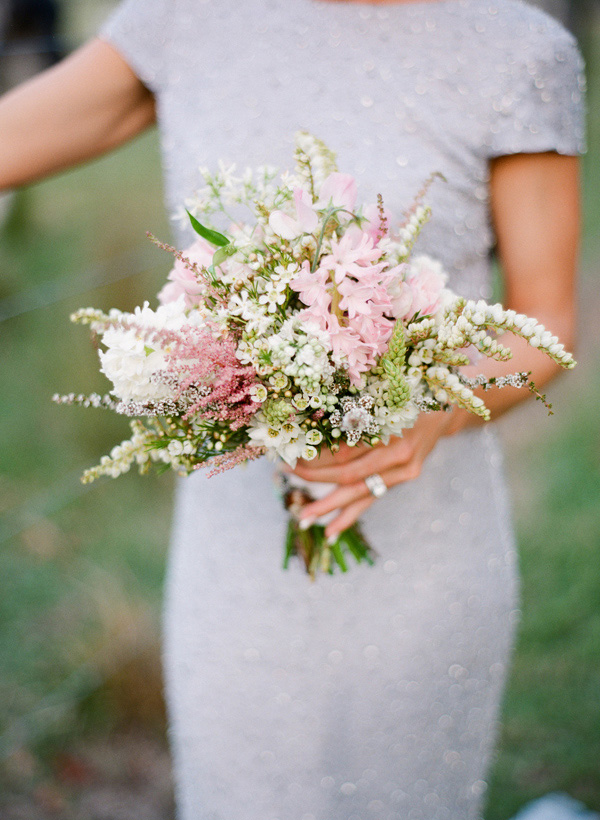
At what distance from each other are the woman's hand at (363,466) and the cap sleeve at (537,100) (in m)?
0.58

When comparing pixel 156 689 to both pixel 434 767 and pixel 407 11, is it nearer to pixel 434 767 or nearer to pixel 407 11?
pixel 434 767

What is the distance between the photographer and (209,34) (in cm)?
159

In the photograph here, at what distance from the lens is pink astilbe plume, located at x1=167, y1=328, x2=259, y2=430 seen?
99 centimetres

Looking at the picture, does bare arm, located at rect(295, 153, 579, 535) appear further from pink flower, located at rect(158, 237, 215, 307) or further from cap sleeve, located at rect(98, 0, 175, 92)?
cap sleeve, located at rect(98, 0, 175, 92)

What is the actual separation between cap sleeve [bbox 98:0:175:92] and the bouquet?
2.19 feet

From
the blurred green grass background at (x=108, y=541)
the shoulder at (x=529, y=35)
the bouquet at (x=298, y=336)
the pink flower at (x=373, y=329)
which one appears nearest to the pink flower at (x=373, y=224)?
the bouquet at (x=298, y=336)

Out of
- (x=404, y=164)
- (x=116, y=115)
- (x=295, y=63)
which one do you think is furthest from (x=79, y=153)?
(x=404, y=164)

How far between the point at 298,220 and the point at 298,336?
172mm

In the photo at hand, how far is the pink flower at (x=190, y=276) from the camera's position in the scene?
43.4 inches

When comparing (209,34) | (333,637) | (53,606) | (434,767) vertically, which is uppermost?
(209,34)

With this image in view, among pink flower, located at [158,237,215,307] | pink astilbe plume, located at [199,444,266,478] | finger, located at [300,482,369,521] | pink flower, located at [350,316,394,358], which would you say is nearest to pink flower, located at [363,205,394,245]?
pink flower, located at [350,316,394,358]

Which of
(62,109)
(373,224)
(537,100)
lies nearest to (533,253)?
(537,100)

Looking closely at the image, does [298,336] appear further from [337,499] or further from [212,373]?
[337,499]

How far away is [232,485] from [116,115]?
925mm
